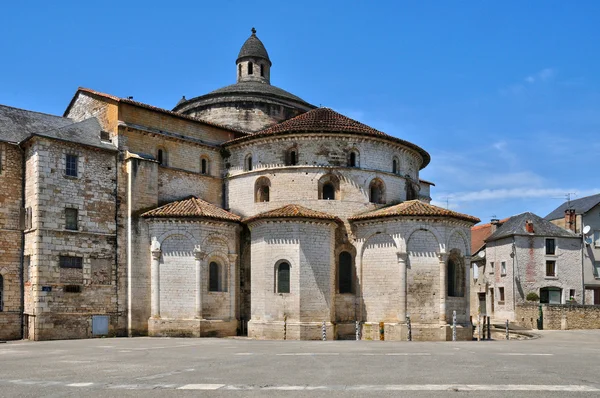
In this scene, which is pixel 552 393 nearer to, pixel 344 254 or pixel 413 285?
pixel 413 285

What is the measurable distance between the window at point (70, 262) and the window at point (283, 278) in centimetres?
919

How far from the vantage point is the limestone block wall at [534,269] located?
46594mm

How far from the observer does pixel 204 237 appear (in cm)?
3061

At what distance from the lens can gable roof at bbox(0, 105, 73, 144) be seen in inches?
1173

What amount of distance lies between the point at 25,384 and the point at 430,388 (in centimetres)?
820

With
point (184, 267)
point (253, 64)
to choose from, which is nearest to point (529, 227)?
point (253, 64)

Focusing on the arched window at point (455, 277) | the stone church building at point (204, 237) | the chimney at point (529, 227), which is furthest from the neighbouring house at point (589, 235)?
the stone church building at point (204, 237)

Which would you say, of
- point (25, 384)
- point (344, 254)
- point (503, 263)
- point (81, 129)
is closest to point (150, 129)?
point (81, 129)

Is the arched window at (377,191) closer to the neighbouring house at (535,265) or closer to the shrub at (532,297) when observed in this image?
the neighbouring house at (535,265)

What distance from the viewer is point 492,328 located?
40.5m

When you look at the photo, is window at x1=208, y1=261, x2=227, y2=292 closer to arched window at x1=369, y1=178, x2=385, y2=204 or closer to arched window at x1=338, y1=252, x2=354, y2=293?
arched window at x1=338, y1=252, x2=354, y2=293

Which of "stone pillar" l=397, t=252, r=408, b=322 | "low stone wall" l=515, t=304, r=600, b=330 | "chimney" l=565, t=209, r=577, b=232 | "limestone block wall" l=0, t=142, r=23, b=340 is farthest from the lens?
"chimney" l=565, t=209, r=577, b=232

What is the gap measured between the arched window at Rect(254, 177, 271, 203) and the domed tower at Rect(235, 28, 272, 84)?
12720mm

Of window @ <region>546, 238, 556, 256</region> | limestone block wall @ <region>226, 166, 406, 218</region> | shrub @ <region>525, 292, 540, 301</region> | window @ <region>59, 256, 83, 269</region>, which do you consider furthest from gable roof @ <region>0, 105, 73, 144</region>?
window @ <region>546, 238, 556, 256</region>
